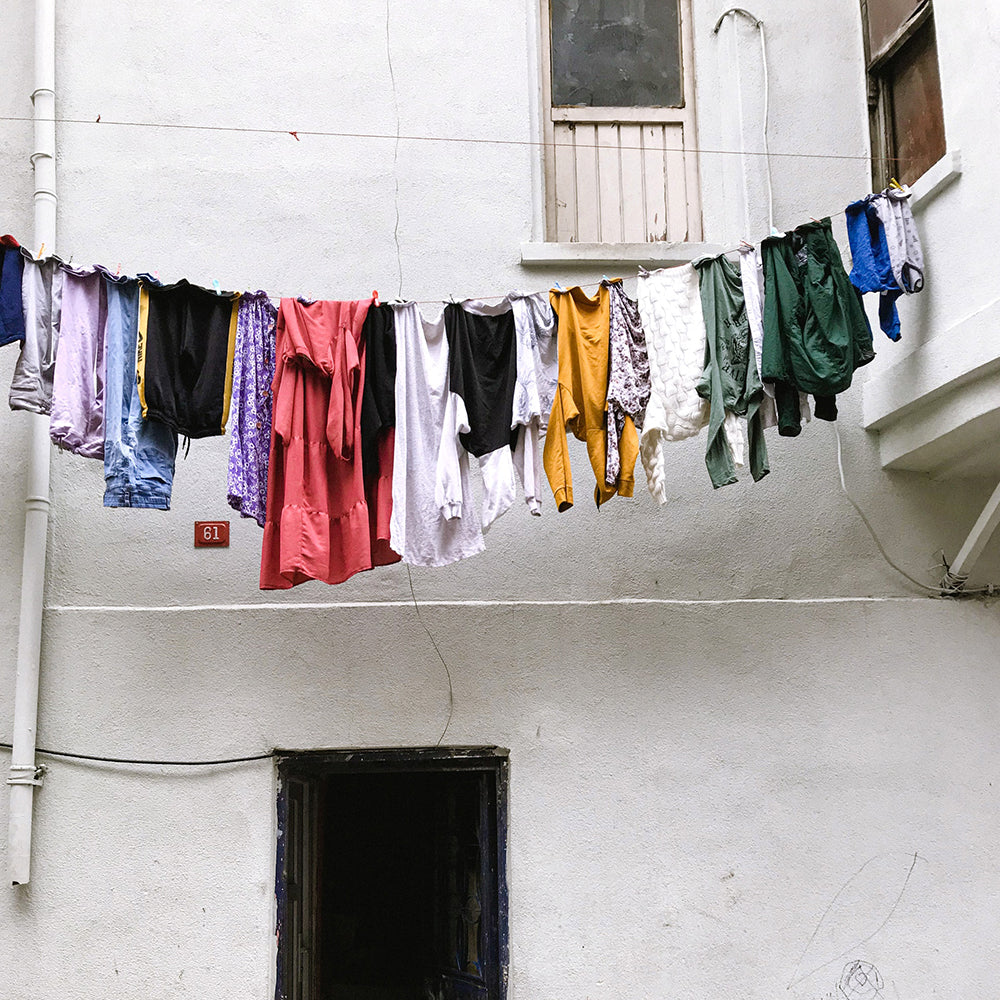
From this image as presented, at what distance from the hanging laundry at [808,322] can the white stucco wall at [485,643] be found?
43.3 inches

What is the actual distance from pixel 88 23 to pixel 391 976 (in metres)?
7.33

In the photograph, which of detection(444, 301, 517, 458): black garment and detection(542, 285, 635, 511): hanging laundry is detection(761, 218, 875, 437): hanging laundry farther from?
detection(444, 301, 517, 458): black garment

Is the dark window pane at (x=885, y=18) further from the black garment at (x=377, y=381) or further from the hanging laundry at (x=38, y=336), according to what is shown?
the hanging laundry at (x=38, y=336)

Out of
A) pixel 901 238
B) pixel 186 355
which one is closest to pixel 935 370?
pixel 901 238

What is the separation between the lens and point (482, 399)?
470 cm

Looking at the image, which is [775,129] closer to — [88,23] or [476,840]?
[88,23]

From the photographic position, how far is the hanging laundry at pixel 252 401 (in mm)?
4609

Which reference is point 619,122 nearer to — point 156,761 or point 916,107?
point 916,107

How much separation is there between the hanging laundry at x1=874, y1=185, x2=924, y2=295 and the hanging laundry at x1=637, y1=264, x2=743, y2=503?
813mm

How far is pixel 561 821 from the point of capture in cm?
521

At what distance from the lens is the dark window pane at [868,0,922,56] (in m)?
5.63

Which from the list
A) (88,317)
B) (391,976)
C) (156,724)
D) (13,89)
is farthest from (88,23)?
(391,976)

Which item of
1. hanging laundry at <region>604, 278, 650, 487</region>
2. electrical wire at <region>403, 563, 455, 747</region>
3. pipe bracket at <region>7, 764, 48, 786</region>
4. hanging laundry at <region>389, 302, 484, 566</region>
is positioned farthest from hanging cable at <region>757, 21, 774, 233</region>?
pipe bracket at <region>7, 764, 48, 786</region>

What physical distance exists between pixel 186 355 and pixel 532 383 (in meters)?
1.44
